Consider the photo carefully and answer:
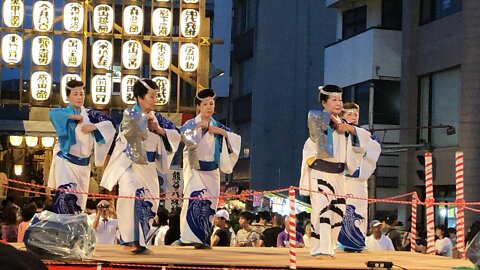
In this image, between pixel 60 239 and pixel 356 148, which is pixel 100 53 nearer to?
pixel 356 148

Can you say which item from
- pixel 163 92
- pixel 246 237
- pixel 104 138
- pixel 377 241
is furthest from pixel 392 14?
pixel 104 138

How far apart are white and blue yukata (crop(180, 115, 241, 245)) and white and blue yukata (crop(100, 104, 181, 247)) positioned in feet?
2.56

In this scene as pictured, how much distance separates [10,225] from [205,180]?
108 inches

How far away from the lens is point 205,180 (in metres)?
10.7

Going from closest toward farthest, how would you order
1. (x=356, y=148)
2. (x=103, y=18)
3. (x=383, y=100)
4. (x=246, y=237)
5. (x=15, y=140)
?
1. (x=356, y=148)
2. (x=246, y=237)
3. (x=103, y=18)
4. (x=15, y=140)
5. (x=383, y=100)

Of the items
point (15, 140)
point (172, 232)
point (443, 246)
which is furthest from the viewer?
point (15, 140)

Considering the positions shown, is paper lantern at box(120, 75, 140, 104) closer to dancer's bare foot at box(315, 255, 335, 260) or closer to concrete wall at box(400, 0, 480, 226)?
concrete wall at box(400, 0, 480, 226)

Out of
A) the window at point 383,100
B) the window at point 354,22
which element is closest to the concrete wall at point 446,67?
the window at point 383,100

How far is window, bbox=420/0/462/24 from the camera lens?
69.9ft

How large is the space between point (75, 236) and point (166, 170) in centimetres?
185

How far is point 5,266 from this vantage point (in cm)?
245

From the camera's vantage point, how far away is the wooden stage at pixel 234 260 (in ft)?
27.0

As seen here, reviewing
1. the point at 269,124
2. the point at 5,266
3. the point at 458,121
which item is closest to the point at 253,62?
the point at 269,124

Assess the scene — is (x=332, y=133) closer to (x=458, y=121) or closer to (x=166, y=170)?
(x=166, y=170)
